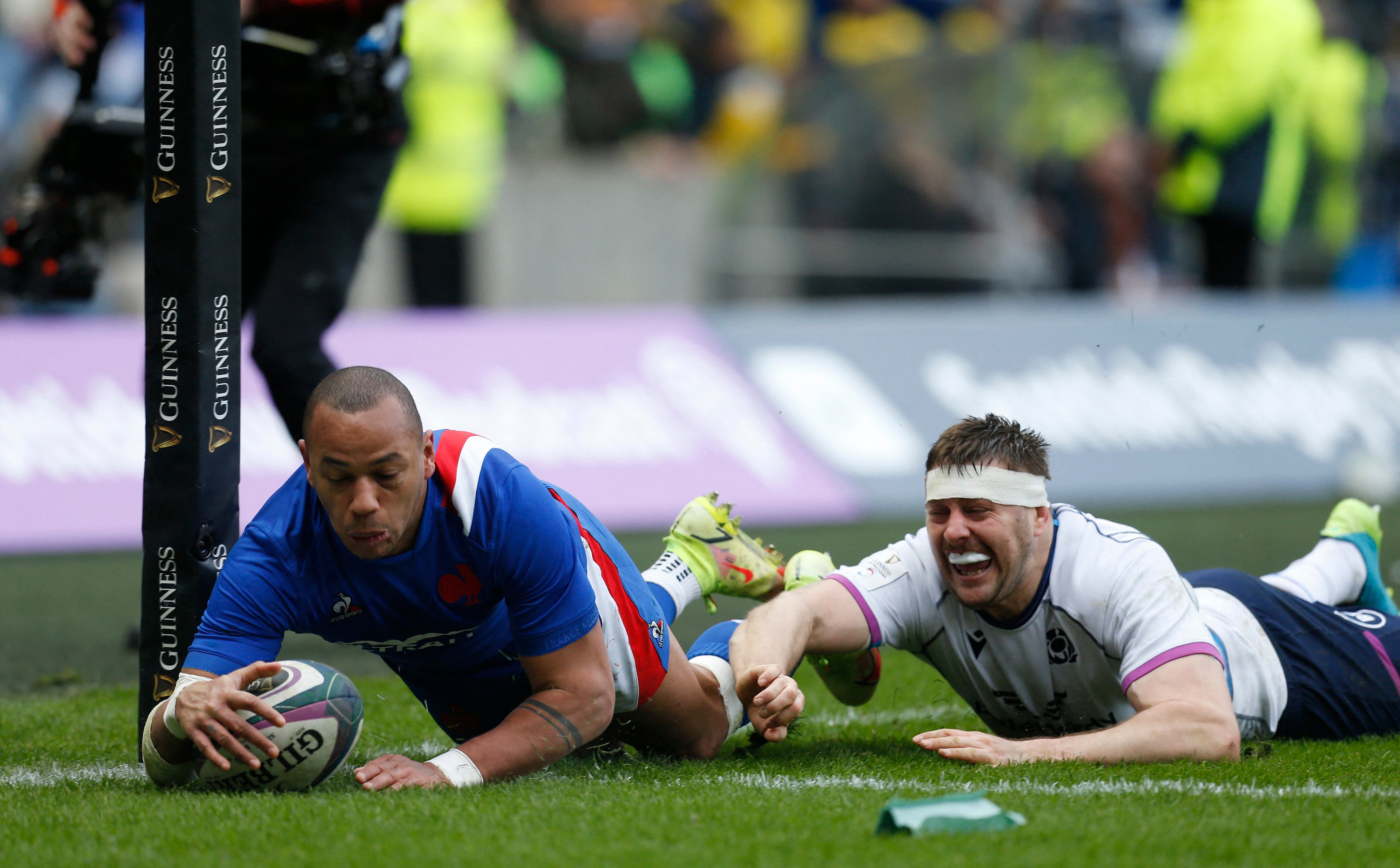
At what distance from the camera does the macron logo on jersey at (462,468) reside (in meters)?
3.96

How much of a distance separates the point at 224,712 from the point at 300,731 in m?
0.23

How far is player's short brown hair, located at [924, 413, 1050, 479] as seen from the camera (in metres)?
4.52

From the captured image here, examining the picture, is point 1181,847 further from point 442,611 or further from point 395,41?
point 395,41

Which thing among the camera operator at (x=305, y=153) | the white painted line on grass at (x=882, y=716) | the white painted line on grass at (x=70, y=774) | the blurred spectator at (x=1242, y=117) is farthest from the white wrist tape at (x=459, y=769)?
the blurred spectator at (x=1242, y=117)

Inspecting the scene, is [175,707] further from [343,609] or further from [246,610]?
[343,609]

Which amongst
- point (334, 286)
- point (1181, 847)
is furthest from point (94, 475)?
point (1181, 847)

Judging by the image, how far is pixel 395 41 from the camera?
575cm

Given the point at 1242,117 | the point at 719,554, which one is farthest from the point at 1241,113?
the point at 719,554

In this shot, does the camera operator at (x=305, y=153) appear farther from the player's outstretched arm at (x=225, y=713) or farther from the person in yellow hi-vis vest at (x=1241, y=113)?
the person in yellow hi-vis vest at (x=1241, y=113)

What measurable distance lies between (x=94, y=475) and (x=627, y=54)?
6578 millimetres

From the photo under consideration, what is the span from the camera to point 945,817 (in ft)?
11.6

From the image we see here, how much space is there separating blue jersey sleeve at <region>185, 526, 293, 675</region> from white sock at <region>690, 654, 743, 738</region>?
1331 mm

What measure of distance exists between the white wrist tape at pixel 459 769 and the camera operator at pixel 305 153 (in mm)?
1798

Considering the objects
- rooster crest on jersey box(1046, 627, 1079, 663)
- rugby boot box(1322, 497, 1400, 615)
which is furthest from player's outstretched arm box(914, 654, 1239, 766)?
rugby boot box(1322, 497, 1400, 615)
